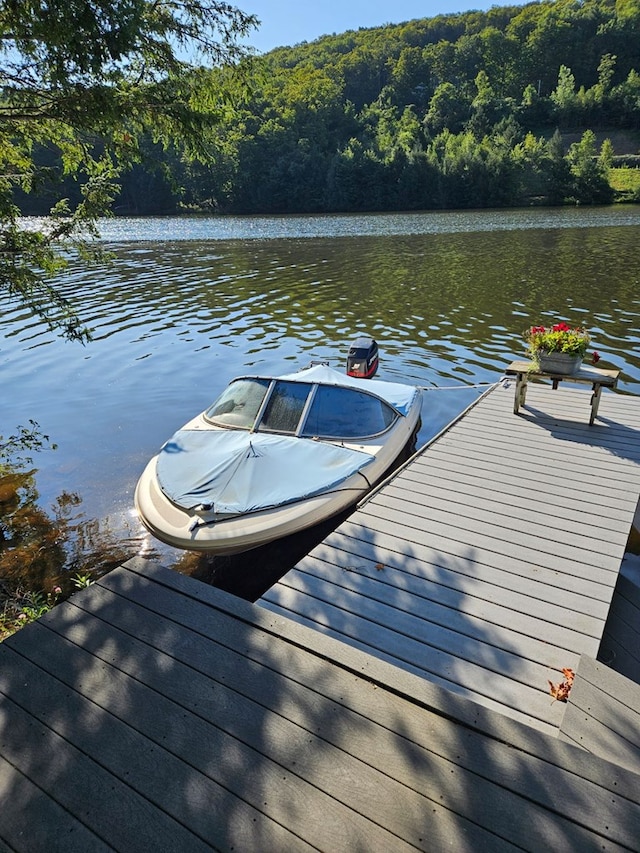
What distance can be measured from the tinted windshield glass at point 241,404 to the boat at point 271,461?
0.02 m

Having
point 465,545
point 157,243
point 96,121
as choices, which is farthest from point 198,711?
point 157,243

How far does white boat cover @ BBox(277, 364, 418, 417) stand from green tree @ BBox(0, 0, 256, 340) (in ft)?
9.93

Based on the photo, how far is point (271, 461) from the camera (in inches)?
234

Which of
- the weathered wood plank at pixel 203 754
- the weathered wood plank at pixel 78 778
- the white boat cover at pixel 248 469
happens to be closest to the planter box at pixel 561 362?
the white boat cover at pixel 248 469

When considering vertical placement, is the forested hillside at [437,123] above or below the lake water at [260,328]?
above

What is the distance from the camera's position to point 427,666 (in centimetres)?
340

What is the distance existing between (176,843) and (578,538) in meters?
4.03

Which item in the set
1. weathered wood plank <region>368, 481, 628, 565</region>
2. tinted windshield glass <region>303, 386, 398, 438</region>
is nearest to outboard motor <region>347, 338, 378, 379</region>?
tinted windshield glass <region>303, 386, 398, 438</region>

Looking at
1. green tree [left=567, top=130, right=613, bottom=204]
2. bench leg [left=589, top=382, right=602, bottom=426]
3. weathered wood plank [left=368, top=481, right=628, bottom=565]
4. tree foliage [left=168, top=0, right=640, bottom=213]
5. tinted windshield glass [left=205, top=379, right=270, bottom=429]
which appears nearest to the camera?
weathered wood plank [left=368, top=481, right=628, bottom=565]

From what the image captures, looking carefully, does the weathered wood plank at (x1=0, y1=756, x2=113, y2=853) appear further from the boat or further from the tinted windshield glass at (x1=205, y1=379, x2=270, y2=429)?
the tinted windshield glass at (x1=205, y1=379, x2=270, y2=429)

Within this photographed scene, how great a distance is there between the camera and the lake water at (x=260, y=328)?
9.85 meters

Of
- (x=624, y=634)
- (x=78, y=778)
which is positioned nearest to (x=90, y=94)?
(x=78, y=778)

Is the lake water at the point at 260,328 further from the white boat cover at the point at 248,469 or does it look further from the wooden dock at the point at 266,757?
the wooden dock at the point at 266,757

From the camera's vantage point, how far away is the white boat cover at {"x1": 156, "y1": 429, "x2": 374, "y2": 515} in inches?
217
